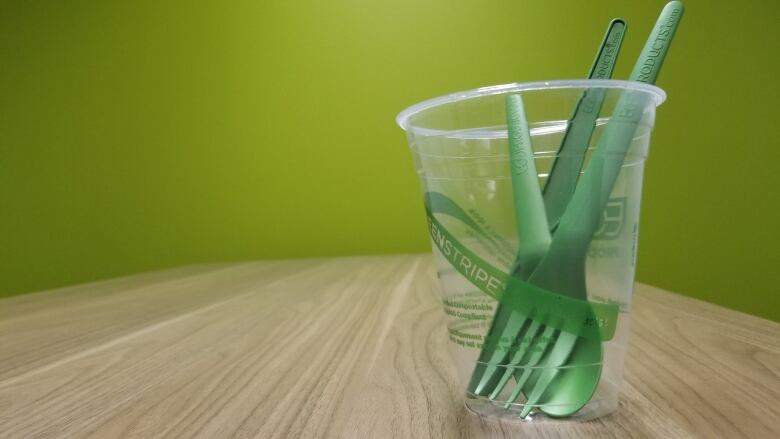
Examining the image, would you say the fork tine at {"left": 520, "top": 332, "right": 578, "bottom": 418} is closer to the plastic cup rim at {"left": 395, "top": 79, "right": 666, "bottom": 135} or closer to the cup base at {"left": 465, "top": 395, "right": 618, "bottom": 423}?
the cup base at {"left": 465, "top": 395, "right": 618, "bottom": 423}

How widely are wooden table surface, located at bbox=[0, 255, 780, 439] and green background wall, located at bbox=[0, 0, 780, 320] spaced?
107 cm

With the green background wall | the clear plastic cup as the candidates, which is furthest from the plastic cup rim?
the green background wall

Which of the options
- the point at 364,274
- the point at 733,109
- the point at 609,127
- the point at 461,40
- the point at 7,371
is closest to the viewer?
the point at 609,127

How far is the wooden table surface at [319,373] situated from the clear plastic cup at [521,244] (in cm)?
2

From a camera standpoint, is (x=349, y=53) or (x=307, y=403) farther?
(x=349, y=53)

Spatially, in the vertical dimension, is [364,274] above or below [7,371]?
below

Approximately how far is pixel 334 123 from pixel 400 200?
1.00 ft

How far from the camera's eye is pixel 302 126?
202 cm

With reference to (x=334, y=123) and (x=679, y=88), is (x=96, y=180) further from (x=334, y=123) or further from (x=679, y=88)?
(x=679, y=88)

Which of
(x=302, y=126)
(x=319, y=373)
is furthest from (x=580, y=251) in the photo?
(x=302, y=126)

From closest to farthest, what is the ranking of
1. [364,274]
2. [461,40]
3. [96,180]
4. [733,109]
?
1. [364,274]
2. [733,109]
3. [461,40]
4. [96,180]

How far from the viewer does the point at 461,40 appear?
76.4 inches

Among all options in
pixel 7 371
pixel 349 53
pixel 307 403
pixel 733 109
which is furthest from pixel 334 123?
pixel 307 403

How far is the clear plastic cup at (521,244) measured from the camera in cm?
35
